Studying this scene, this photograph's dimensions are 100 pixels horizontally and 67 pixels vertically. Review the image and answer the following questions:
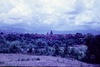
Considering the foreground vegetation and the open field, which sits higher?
the foreground vegetation

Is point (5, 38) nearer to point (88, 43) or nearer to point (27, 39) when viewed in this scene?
point (27, 39)

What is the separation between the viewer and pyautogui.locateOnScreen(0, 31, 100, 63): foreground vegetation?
21.7 m

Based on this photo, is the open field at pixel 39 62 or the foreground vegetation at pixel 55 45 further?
the foreground vegetation at pixel 55 45

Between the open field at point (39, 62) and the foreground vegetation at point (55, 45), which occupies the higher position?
the foreground vegetation at point (55, 45)

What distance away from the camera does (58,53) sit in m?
24.6

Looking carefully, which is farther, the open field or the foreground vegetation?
the foreground vegetation

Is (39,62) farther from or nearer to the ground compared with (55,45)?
nearer to the ground

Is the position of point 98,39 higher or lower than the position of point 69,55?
higher

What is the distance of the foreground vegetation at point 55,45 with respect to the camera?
21734mm

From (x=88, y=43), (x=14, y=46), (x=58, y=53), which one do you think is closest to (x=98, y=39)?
(x=88, y=43)

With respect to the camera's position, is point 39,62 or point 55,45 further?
point 55,45

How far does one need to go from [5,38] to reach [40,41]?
5499 millimetres

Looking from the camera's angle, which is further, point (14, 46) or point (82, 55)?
point (14, 46)

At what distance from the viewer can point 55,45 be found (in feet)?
89.5
